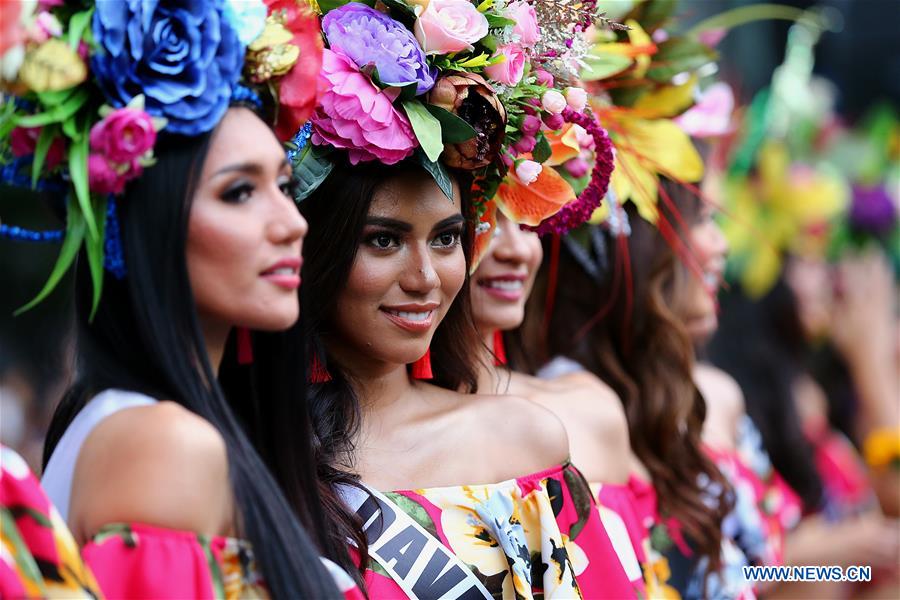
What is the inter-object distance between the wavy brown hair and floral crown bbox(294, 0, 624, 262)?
1.15 metres

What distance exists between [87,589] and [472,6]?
1288 millimetres

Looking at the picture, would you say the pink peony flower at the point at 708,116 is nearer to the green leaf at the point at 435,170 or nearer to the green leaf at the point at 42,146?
the green leaf at the point at 435,170

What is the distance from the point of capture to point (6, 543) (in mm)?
1683

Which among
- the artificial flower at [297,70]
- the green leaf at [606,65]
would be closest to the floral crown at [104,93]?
the artificial flower at [297,70]

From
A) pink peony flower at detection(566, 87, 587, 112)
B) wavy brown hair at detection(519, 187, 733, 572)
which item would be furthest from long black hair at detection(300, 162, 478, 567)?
wavy brown hair at detection(519, 187, 733, 572)

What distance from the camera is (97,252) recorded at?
1938mm

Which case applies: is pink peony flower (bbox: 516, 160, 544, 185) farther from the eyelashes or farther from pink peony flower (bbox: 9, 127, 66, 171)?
pink peony flower (bbox: 9, 127, 66, 171)

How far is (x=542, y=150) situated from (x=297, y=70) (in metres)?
0.71

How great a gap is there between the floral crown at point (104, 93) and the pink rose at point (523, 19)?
0.67 metres

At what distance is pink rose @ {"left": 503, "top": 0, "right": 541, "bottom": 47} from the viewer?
257cm

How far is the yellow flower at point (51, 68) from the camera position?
6.17 ft

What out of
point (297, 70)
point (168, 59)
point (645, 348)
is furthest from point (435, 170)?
point (645, 348)

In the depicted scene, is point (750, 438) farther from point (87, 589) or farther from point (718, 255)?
point (87, 589)

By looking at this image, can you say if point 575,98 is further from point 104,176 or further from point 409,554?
point 104,176
